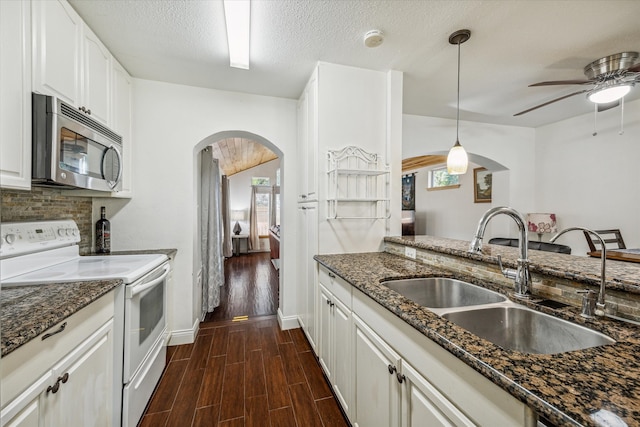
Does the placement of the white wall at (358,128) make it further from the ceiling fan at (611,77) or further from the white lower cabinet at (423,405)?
the white lower cabinet at (423,405)

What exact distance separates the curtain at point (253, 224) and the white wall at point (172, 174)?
533cm

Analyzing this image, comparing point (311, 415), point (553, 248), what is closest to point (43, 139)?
point (311, 415)

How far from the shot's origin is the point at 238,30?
5.78 ft

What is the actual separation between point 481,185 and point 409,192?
226cm

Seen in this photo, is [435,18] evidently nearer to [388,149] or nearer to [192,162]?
[388,149]

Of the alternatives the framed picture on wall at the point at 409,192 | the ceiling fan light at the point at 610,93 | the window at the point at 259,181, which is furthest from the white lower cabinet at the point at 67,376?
the window at the point at 259,181

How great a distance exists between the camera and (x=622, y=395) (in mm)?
579

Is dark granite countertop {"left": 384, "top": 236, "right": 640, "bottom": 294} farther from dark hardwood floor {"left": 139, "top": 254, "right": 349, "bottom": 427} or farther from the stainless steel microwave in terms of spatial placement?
the stainless steel microwave

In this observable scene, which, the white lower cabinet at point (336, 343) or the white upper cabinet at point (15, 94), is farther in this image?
the white lower cabinet at point (336, 343)

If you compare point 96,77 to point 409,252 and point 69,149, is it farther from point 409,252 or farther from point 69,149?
point 409,252

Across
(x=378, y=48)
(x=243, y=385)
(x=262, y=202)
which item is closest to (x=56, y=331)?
(x=243, y=385)

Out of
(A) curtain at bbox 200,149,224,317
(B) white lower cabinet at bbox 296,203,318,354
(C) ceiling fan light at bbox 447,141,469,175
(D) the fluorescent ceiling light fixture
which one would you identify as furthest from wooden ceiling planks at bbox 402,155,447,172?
(D) the fluorescent ceiling light fixture

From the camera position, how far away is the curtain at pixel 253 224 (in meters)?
7.95

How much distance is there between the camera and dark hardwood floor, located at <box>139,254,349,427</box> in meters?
1.63
